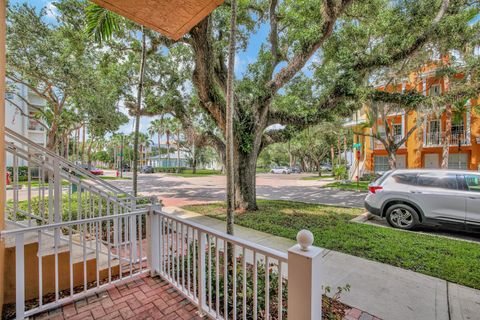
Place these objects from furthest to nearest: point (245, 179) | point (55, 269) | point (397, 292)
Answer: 1. point (245, 179)
2. point (397, 292)
3. point (55, 269)

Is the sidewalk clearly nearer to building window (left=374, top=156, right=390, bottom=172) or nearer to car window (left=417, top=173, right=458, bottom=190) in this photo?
car window (left=417, top=173, right=458, bottom=190)

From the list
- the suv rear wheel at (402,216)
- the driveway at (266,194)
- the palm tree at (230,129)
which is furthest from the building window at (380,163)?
the palm tree at (230,129)

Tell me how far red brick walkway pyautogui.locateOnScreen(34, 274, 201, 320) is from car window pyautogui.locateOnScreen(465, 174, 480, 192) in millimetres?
6125

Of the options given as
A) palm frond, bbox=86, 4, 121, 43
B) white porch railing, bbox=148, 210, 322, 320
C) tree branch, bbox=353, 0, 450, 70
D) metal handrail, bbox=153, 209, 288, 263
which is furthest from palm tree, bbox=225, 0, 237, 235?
tree branch, bbox=353, 0, 450, 70

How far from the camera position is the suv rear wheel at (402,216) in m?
5.30

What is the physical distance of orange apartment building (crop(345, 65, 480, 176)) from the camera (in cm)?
1465

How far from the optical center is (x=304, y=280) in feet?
4.69

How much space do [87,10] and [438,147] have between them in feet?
71.8

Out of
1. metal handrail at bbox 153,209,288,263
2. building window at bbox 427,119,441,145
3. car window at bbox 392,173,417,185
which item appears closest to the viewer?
metal handrail at bbox 153,209,288,263

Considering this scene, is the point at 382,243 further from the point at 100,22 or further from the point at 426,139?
the point at 426,139

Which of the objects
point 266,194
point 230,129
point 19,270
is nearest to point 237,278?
point 230,129

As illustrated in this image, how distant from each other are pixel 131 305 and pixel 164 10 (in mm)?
3387

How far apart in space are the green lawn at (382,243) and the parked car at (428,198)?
18.3 inches

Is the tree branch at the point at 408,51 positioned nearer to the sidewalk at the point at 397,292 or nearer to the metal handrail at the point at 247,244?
the sidewalk at the point at 397,292
